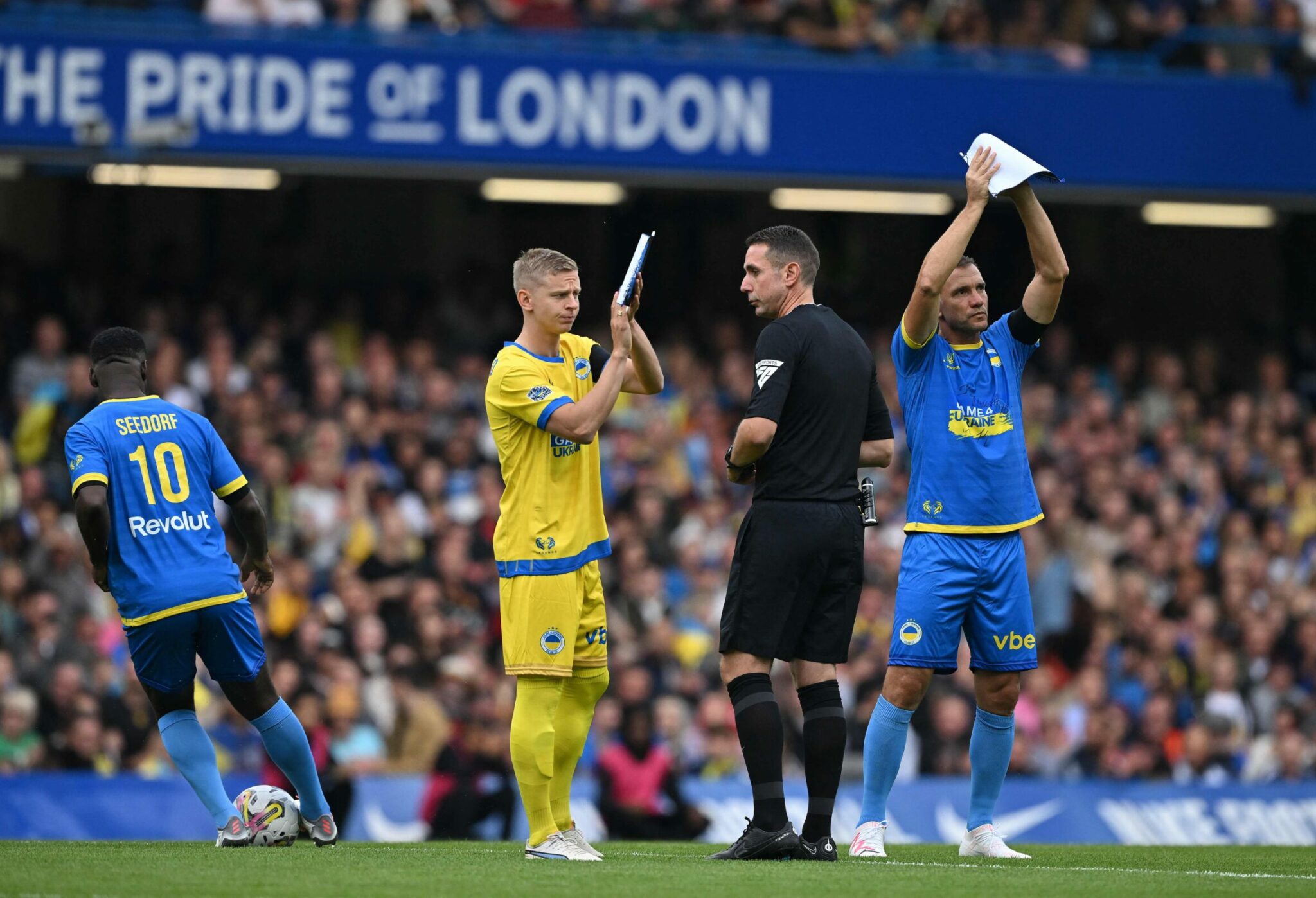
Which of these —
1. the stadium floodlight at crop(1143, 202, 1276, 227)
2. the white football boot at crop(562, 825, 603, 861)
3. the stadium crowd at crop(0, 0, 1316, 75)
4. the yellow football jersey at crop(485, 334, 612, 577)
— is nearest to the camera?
the yellow football jersey at crop(485, 334, 612, 577)

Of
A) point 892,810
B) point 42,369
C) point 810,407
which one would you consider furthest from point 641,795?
point 42,369

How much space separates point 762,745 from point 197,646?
246 cm

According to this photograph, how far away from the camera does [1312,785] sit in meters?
→ 13.9

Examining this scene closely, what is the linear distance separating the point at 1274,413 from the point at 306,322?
937cm

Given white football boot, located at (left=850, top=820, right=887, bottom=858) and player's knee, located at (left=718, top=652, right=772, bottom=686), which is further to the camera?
white football boot, located at (left=850, top=820, right=887, bottom=858)

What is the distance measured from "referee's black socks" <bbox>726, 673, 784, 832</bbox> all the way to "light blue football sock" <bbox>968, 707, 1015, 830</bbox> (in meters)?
0.93

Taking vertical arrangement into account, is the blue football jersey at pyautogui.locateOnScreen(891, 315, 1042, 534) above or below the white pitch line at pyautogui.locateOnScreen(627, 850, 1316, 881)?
above

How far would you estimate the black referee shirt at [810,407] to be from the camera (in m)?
7.45

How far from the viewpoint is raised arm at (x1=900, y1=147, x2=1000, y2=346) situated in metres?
7.54

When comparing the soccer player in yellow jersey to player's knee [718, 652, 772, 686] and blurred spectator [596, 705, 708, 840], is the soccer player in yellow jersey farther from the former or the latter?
blurred spectator [596, 705, 708, 840]

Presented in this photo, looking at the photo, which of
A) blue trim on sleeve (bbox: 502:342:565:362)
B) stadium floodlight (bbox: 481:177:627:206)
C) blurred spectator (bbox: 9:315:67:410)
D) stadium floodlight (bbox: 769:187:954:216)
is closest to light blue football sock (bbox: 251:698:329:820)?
blue trim on sleeve (bbox: 502:342:565:362)

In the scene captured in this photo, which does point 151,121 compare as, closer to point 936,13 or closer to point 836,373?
point 936,13

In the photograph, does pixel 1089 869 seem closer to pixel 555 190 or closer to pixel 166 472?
pixel 166 472

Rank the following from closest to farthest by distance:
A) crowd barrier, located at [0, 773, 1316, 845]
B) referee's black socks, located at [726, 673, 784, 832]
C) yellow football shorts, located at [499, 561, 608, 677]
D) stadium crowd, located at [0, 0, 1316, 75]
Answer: referee's black socks, located at [726, 673, 784, 832]
yellow football shorts, located at [499, 561, 608, 677]
crowd barrier, located at [0, 773, 1316, 845]
stadium crowd, located at [0, 0, 1316, 75]
